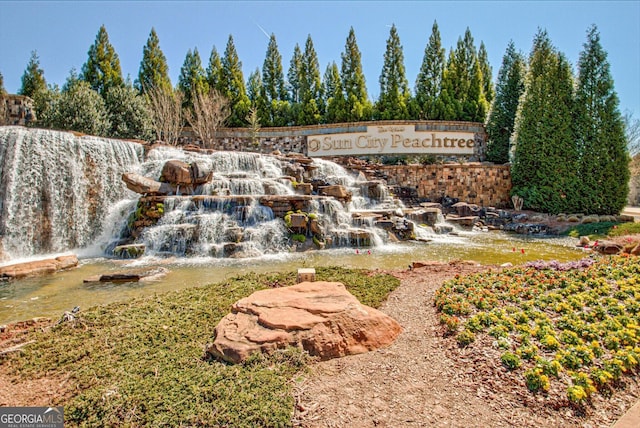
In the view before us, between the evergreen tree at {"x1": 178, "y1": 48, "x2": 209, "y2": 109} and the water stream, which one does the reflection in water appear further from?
the evergreen tree at {"x1": 178, "y1": 48, "x2": 209, "y2": 109}

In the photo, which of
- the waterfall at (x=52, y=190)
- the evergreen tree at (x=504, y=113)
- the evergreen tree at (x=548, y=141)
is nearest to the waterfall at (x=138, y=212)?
the waterfall at (x=52, y=190)

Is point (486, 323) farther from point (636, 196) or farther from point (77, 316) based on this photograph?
point (636, 196)

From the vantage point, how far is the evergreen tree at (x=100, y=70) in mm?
28016

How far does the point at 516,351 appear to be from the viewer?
3109 mm

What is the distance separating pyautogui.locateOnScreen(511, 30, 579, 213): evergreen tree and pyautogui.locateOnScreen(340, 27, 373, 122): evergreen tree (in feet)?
42.1

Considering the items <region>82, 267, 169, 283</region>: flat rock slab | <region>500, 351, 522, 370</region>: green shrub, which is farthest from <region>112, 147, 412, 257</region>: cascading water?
<region>500, 351, 522, 370</region>: green shrub

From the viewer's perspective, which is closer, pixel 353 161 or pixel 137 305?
pixel 137 305

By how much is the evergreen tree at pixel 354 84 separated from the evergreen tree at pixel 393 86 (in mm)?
1372

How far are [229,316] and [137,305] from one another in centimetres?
191

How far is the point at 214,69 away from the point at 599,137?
30.5 meters

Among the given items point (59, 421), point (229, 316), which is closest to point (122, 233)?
point (229, 316)

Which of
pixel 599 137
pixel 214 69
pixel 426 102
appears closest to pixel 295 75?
Answer: pixel 214 69

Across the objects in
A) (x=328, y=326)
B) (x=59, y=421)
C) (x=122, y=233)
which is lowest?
(x=59, y=421)

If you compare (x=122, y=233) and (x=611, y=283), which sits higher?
(x=122, y=233)
